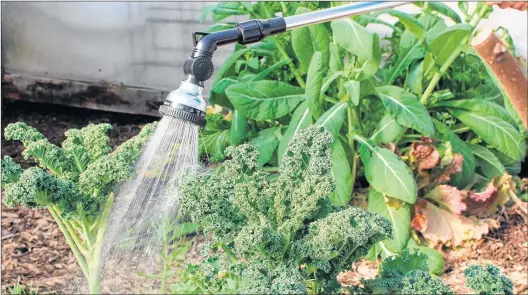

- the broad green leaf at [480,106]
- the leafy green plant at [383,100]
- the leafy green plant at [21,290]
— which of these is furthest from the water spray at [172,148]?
the broad green leaf at [480,106]

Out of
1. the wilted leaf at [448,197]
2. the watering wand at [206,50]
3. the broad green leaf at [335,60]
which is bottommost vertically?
the wilted leaf at [448,197]

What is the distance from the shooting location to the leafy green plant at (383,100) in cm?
388

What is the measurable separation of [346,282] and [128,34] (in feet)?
10.1

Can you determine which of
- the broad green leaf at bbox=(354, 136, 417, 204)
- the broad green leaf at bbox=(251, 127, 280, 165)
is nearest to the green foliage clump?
the broad green leaf at bbox=(354, 136, 417, 204)

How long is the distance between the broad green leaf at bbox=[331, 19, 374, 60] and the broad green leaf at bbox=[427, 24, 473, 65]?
18.0 inches

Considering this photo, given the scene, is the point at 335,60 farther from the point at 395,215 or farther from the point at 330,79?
the point at 395,215

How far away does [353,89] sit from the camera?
12.5ft

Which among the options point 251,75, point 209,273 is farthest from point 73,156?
point 251,75

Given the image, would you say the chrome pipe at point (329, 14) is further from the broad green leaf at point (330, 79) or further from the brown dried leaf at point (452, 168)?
the brown dried leaf at point (452, 168)

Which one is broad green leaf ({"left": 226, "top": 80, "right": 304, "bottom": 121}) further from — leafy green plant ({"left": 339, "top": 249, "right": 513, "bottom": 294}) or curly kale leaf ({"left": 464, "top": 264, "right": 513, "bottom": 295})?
curly kale leaf ({"left": 464, "top": 264, "right": 513, "bottom": 295})

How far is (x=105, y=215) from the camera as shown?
250cm

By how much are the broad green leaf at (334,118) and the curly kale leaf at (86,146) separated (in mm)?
1456

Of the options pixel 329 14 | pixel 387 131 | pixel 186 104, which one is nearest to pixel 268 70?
pixel 387 131

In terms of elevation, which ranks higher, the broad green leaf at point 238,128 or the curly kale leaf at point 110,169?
the curly kale leaf at point 110,169
